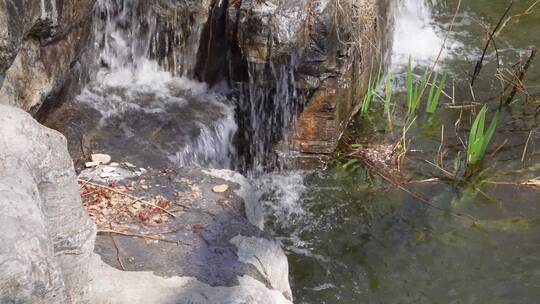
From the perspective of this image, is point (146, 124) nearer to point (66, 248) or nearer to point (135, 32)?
point (135, 32)

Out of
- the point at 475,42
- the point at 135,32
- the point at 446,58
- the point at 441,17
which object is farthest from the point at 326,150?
the point at 441,17

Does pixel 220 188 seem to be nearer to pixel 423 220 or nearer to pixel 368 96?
pixel 423 220

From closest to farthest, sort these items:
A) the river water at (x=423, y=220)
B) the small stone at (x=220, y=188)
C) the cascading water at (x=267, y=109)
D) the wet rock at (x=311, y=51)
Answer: the small stone at (x=220, y=188) < the river water at (x=423, y=220) < the wet rock at (x=311, y=51) < the cascading water at (x=267, y=109)

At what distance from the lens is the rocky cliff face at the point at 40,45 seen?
107 inches

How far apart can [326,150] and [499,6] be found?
321 cm

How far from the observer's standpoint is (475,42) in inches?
236

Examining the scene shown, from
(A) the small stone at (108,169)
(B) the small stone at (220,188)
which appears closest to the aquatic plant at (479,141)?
(B) the small stone at (220,188)

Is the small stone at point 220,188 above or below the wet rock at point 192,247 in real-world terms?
above

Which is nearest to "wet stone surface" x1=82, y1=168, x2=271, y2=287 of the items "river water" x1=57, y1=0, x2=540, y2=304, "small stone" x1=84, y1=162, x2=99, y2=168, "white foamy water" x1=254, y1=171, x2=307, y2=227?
"small stone" x1=84, y1=162, x2=99, y2=168

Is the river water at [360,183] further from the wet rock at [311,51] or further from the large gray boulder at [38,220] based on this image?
the large gray boulder at [38,220]

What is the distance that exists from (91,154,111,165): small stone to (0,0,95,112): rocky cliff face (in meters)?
0.37

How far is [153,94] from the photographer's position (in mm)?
4266

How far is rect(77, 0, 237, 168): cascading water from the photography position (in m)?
3.83

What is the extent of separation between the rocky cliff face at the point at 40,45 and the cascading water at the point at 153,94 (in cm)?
38
